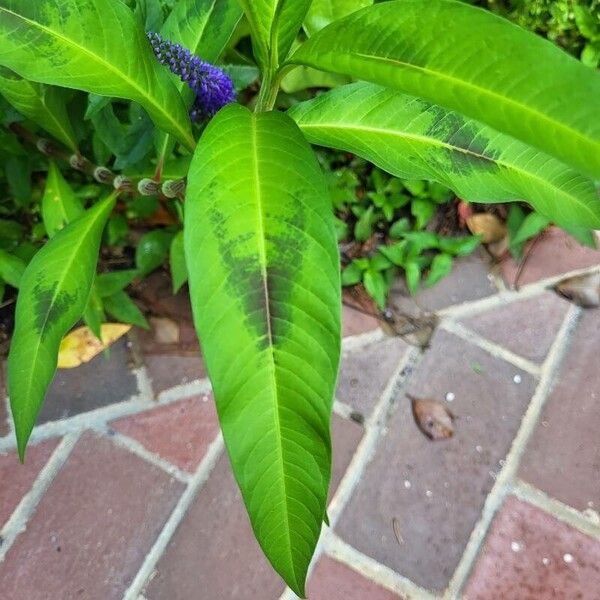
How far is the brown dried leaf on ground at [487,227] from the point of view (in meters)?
1.68

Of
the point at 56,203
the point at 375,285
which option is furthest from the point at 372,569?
the point at 56,203

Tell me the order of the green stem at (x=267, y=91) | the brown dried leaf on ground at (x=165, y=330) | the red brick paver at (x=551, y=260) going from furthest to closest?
the red brick paver at (x=551, y=260) → the brown dried leaf on ground at (x=165, y=330) → the green stem at (x=267, y=91)

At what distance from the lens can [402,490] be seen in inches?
57.6

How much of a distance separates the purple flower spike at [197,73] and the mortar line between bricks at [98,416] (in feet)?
2.33

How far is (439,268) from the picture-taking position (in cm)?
162

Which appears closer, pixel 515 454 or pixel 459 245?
pixel 515 454

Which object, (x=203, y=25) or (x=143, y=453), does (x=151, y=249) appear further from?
(x=203, y=25)

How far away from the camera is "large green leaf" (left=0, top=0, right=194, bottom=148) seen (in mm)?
799

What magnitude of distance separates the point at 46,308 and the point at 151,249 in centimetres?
48

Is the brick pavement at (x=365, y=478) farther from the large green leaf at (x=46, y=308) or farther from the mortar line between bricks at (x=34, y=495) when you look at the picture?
the large green leaf at (x=46, y=308)

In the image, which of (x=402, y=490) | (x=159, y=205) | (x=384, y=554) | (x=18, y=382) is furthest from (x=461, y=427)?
(x=18, y=382)

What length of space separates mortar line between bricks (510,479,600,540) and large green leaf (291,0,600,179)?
1.06 meters

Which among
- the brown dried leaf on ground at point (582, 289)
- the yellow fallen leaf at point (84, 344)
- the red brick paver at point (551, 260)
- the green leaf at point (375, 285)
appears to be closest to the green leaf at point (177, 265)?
the yellow fallen leaf at point (84, 344)

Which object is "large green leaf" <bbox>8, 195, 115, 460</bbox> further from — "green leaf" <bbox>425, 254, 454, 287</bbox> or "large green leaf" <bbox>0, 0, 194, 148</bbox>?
"green leaf" <bbox>425, 254, 454, 287</bbox>
